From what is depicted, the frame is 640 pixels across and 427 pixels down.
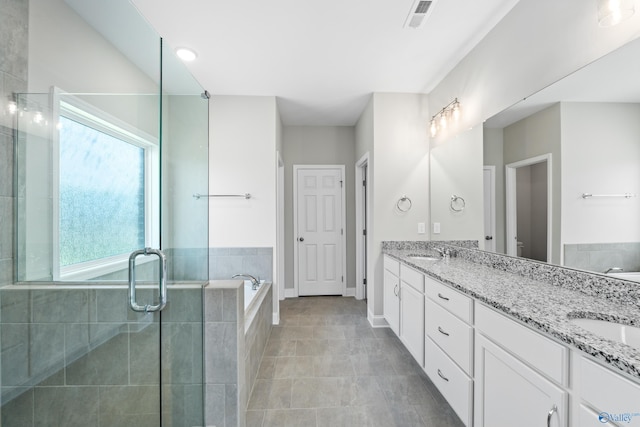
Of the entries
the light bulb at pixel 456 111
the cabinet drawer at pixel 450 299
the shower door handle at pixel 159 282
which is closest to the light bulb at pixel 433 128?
the light bulb at pixel 456 111

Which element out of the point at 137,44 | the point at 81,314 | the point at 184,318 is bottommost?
the point at 184,318

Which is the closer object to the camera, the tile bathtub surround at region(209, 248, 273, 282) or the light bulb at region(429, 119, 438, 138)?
the light bulb at region(429, 119, 438, 138)

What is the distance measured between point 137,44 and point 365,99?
2.35m

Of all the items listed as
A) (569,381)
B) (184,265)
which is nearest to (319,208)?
Result: (184,265)

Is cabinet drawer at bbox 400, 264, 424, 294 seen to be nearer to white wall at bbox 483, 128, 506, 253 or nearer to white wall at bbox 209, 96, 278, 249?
white wall at bbox 483, 128, 506, 253

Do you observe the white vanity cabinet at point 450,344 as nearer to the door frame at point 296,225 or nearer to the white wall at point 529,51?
the white wall at point 529,51

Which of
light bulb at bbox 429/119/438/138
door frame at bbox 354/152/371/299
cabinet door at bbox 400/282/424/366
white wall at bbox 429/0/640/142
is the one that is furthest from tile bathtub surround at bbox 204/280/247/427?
door frame at bbox 354/152/371/299

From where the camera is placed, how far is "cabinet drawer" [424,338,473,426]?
4.53 feet

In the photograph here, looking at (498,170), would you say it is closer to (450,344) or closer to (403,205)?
(403,205)

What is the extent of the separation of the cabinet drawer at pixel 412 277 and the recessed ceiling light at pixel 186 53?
8.60 ft

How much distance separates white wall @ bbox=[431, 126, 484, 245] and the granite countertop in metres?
0.59

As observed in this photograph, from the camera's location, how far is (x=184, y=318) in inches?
53.4

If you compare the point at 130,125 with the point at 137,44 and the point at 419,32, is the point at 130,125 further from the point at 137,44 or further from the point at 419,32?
the point at 419,32

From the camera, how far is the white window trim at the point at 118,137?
107 cm
